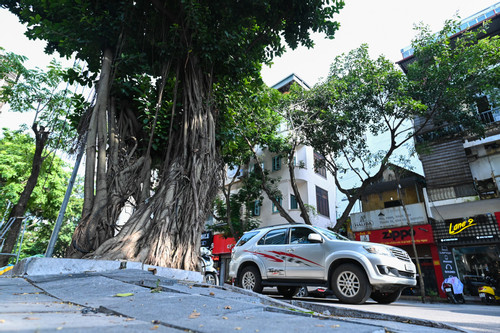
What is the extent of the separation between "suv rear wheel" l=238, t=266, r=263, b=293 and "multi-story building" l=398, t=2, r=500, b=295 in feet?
37.0

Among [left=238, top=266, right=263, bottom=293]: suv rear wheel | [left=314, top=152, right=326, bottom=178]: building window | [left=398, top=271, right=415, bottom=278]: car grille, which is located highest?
[left=314, top=152, right=326, bottom=178]: building window

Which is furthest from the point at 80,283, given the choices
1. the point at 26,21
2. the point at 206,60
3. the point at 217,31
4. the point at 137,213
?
the point at 26,21

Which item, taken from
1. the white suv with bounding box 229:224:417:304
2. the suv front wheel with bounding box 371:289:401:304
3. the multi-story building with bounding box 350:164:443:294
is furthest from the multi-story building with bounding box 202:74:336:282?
the suv front wheel with bounding box 371:289:401:304

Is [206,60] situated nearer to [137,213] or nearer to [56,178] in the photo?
[137,213]

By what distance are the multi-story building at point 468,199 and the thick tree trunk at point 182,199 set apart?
1185cm

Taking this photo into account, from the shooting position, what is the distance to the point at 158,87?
21.8 feet

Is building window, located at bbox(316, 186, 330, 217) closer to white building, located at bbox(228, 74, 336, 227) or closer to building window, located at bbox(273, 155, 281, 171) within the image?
white building, located at bbox(228, 74, 336, 227)

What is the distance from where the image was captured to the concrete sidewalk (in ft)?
4.40

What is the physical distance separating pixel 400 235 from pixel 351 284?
41.7 feet

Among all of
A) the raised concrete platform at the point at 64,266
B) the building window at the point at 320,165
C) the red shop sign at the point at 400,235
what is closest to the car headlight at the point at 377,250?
the raised concrete platform at the point at 64,266

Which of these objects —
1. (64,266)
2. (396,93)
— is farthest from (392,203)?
(64,266)

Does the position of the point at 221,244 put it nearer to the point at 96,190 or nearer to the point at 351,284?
the point at 351,284

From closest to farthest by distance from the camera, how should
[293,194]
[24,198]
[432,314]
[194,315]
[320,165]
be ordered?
1. [194,315]
2. [432,314]
3. [24,198]
4. [320,165]
5. [293,194]

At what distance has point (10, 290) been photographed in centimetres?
256
